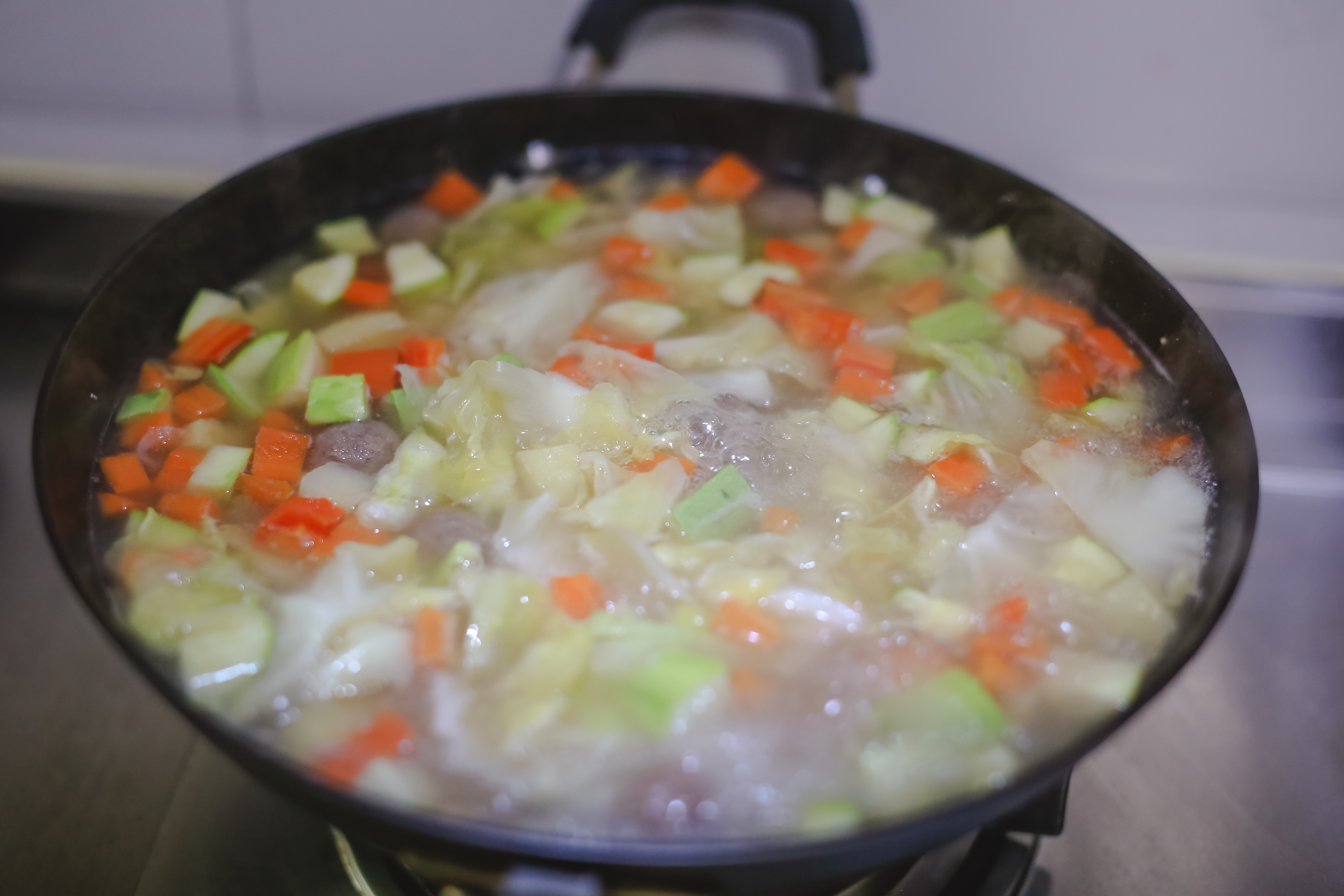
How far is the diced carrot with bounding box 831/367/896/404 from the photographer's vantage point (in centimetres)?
109

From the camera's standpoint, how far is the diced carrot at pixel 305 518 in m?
0.92

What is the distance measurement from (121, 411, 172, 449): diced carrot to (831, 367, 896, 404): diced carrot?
74cm

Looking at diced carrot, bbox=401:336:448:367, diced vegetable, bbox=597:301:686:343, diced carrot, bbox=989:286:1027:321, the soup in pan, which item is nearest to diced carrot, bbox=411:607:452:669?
the soup in pan

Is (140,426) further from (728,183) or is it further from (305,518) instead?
(728,183)

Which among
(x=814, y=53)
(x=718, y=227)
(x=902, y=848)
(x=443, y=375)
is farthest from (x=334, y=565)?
(x=814, y=53)

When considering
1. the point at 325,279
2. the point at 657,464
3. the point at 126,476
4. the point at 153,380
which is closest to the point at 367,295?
the point at 325,279

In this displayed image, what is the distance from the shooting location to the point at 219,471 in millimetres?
981

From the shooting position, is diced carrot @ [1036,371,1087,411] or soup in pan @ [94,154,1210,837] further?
diced carrot @ [1036,371,1087,411]

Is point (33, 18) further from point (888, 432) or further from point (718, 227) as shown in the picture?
point (888, 432)

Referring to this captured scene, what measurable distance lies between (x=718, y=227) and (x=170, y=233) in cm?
69

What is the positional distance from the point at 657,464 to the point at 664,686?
269 mm

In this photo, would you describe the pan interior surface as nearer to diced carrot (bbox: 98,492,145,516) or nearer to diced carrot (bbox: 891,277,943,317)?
diced carrot (bbox: 98,492,145,516)

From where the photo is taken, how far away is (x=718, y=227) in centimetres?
132

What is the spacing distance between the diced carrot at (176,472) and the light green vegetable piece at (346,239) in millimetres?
397
